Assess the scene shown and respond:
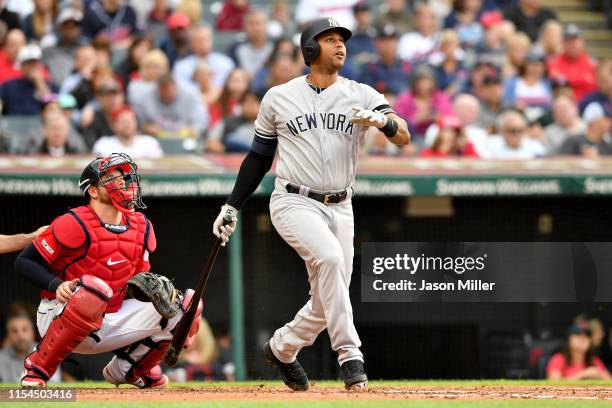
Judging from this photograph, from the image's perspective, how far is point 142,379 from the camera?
270 inches

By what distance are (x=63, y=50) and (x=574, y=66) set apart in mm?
5618

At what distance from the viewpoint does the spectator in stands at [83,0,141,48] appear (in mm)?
12930

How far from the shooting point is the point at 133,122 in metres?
10.4

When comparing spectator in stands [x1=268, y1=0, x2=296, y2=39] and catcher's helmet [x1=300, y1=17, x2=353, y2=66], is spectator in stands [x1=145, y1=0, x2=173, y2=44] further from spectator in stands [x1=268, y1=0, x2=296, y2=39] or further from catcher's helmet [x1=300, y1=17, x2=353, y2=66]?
catcher's helmet [x1=300, y1=17, x2=353, y2=66]

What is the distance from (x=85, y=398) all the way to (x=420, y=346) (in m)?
3.54

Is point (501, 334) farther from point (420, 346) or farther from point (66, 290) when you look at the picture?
point (66, 290)

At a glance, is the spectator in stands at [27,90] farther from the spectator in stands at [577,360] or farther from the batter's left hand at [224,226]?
the batter's left hand at [224,226]

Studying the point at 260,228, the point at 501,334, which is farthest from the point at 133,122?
the point at 501,334

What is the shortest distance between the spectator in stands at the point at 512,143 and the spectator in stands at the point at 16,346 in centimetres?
450

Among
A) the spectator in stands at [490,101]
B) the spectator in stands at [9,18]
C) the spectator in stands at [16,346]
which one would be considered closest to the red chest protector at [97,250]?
the spectator in stands at [16,346]

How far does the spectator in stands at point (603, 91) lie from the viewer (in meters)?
12.8

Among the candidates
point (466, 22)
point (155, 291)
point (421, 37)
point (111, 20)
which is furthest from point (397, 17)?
point (155, 291)

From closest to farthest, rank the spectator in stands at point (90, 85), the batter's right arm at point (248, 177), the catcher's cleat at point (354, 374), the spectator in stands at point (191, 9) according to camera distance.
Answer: the catcher's cleat at point (354, 374) → the batter's right arm at point (248, 177) → the spectator in stands at point (90, 85) → the spectator in stands at point (191, 9)

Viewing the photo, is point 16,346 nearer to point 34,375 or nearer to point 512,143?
point 34,375
